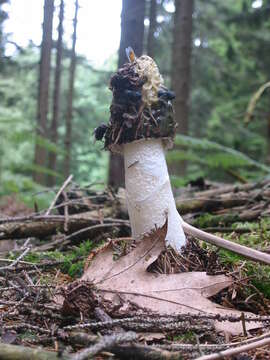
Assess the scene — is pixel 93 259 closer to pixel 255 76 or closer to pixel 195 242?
pixel 195 242

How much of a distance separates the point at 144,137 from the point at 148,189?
36cm

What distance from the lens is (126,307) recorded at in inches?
77.6

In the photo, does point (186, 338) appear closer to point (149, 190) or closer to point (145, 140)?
point (149, 190)

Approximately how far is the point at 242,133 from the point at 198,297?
49.3 ft

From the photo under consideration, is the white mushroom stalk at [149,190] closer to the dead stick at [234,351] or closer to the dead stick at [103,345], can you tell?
the dead stick at [234,351]

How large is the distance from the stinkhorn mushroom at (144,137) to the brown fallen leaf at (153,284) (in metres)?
0.33


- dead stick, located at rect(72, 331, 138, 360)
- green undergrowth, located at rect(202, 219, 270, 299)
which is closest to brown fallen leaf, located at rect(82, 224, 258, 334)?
green undergrowth, located at rect(202, 219, 270, 299)

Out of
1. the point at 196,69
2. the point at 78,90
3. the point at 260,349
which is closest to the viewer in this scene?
the point at 260,349

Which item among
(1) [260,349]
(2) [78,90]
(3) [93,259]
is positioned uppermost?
(2) [78,90]

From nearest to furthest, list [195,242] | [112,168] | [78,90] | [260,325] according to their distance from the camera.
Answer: [260,325] < [195,242] < [112,168] < [78,90]

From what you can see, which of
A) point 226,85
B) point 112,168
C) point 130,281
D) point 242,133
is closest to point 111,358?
point 130,281

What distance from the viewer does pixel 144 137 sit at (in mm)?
2531

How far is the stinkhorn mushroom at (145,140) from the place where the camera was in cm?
249

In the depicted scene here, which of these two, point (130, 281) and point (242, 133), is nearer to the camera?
point (130, 281)
